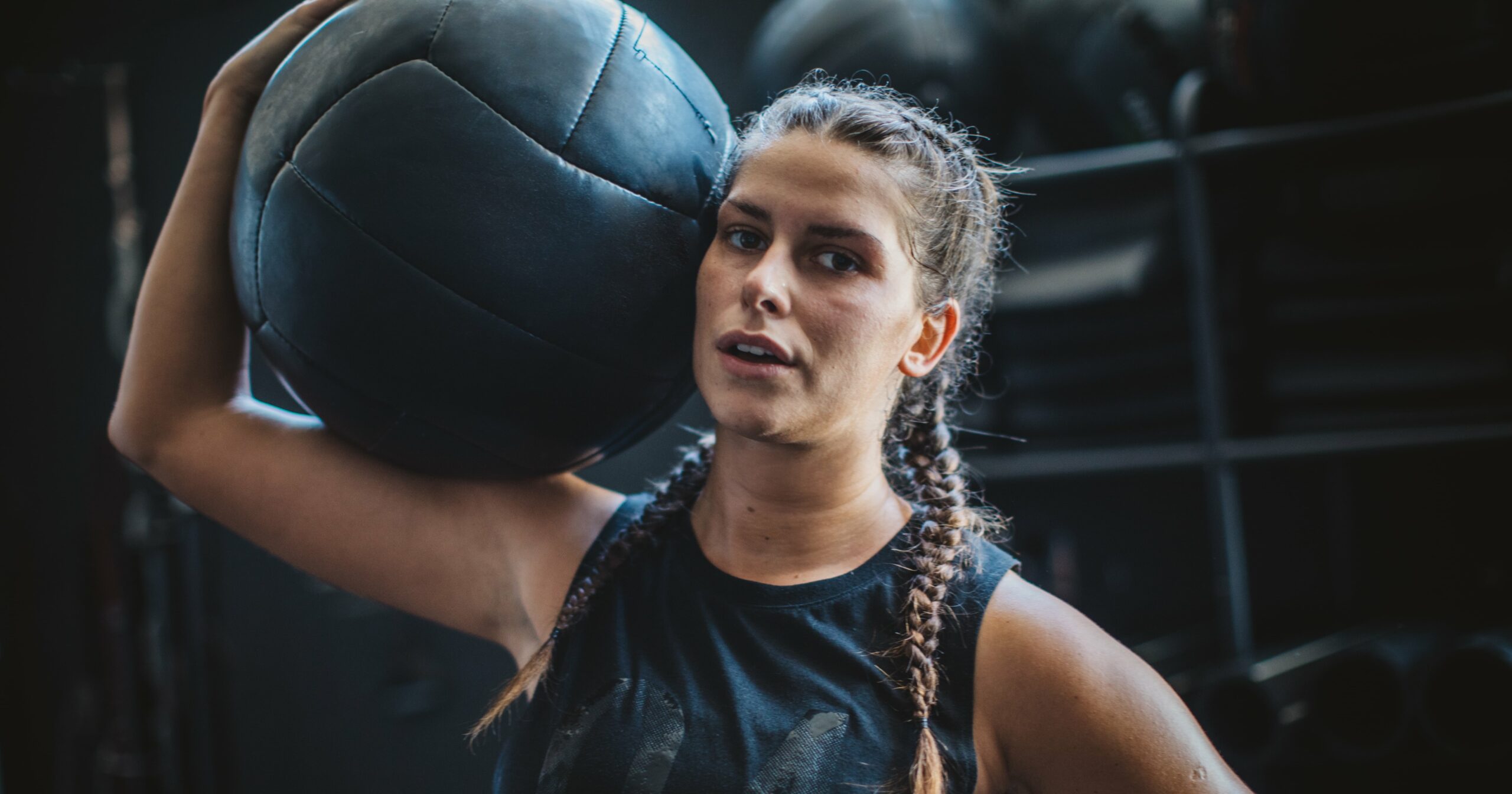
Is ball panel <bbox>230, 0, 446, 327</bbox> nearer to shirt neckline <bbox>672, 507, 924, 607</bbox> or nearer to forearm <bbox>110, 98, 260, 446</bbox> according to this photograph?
forearm <bbox>110, 98, 260, 446</bbox>

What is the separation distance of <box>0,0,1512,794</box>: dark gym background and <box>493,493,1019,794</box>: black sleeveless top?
76cm

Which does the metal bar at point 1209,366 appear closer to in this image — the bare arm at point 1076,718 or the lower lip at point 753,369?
the bare arm at point 1076,718

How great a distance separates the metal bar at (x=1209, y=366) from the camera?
1.97m

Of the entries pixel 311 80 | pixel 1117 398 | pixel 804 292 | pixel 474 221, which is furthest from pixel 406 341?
pixel 1117 398

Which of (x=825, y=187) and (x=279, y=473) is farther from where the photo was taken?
(x=279, y=473)

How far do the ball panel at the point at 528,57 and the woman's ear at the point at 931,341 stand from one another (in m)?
0.44

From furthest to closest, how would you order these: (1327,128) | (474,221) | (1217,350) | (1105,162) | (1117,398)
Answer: (1117,398) → (1105,162) → (1217,350) → (1327,128) → (474,221)

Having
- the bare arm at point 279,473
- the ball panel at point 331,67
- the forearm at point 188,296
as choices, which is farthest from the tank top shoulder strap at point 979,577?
the forearm at point 188,296

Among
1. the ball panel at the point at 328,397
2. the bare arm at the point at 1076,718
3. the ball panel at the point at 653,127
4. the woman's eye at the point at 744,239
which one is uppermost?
the ball panel at the point at 653,127

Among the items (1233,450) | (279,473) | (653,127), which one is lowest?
(1233,450)

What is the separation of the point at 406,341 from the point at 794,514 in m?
0.45

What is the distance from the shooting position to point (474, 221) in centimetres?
100

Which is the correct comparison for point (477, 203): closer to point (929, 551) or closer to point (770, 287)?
point (770, 287)

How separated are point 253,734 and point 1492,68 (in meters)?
3.73
